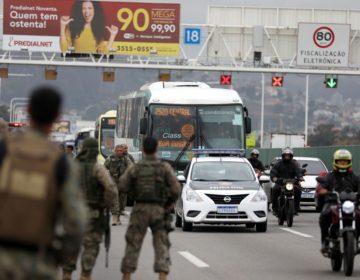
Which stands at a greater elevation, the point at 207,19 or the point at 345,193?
the point at 207,19

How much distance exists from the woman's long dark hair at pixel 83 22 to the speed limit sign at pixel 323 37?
29.7 feet

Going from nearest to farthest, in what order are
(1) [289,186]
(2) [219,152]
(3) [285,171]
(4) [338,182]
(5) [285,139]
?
1. (4) [338,182]
2. (1) [289,186]
3. (3) [285,171]
4. (2) [219,152]
5. (5) [285,139]

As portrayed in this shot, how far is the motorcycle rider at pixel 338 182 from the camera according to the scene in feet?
54.4

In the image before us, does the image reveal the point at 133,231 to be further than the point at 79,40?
No

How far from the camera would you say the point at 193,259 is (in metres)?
18.7

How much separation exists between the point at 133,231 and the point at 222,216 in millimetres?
10811

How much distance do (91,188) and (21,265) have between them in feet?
20.3

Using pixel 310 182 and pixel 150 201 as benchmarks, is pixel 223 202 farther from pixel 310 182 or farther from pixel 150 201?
pixel 150 201

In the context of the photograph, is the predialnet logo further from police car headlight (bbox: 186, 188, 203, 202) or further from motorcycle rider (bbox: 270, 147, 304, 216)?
police car headlight (bbox: 186, 188, 203, 202)

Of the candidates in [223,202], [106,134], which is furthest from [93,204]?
[106,134]

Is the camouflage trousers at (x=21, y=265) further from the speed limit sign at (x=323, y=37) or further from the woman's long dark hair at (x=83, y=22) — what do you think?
the speed limit sign at (x=323, y=37)

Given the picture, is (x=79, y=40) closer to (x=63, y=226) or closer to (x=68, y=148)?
(x=68, y=148)

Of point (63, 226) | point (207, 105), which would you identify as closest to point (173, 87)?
point (207, 105)

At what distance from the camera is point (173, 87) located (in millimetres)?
35438
